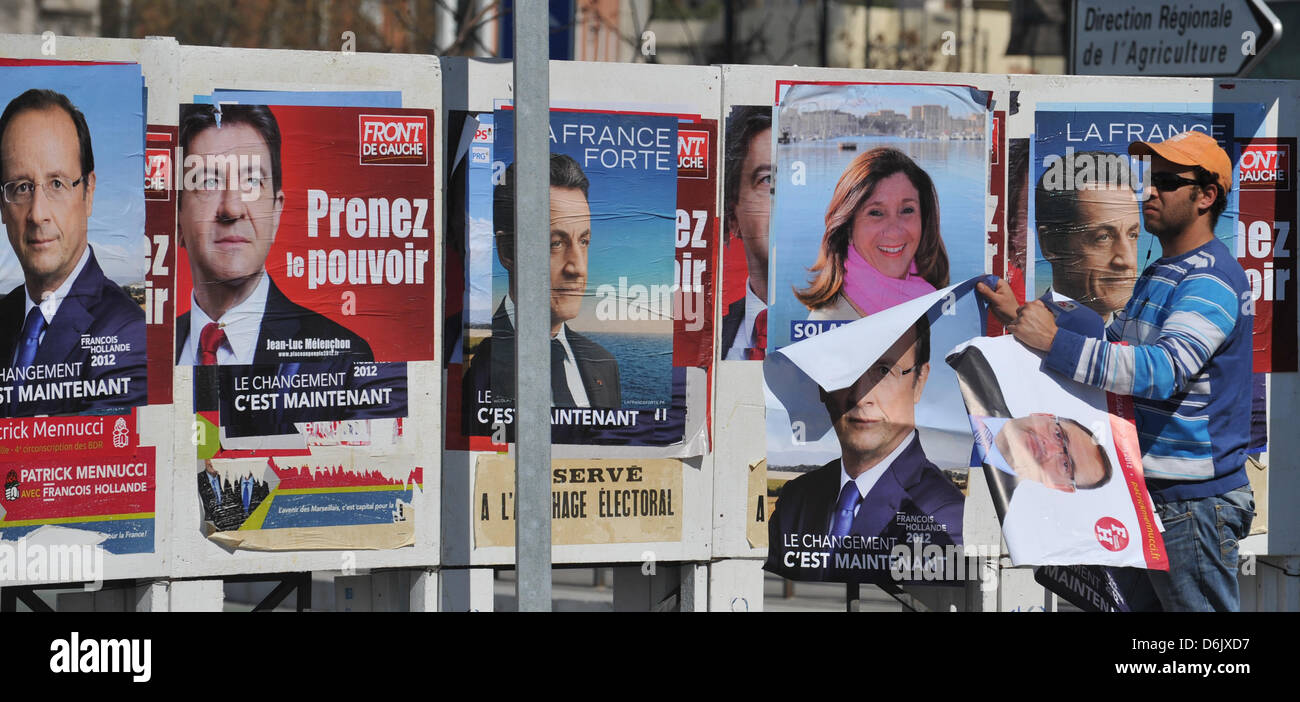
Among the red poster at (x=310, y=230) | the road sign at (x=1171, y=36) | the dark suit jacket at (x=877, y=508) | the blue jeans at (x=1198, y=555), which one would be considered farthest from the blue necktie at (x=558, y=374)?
the road sign at (x=1171, y=36)

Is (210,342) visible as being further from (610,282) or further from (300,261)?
(610,282)

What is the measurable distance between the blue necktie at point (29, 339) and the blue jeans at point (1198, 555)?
17.2 ft

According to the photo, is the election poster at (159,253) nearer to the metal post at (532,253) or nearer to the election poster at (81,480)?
the election poster at (81,480)

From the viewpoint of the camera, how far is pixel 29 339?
6.15 meters

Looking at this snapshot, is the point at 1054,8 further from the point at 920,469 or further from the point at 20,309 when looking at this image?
the point at 20,309

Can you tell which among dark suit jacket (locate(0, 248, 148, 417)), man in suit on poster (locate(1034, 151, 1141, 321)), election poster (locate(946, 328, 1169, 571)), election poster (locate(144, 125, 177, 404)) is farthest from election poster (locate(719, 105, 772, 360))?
dark suit jacket (locate(0, 248, 148, 417))

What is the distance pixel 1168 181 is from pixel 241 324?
447 centimetres

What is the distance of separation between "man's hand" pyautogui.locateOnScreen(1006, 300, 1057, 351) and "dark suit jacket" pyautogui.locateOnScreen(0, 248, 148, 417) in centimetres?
408

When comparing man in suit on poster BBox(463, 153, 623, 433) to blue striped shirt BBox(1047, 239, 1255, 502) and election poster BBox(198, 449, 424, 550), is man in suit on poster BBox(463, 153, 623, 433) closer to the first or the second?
election poster BBox(198, 449, 424, 550)

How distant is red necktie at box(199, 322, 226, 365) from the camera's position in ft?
21.1

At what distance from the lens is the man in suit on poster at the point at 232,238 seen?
6359 millimetres

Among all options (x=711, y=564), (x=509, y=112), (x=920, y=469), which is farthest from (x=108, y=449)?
(x=920, y=469)
